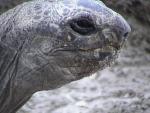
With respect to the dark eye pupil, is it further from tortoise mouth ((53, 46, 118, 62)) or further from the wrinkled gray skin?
tortoise mouth ((53, 46, 118, 62))

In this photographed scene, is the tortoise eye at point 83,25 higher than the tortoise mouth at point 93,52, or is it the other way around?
the tortoise eye at point 83,25

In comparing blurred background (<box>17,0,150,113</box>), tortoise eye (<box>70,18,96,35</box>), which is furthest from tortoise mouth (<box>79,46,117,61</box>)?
blurred background (<box>17,0,150,113</box>)

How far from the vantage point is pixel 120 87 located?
5320mm

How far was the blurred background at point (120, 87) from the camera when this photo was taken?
467 cm

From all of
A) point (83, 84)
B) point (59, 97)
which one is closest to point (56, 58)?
point (59, 97)

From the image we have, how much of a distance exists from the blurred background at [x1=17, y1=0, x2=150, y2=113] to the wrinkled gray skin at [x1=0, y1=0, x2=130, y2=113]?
1.60m

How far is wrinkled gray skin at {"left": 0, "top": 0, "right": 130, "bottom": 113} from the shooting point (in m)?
2.83

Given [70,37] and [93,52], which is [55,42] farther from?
[93,52]

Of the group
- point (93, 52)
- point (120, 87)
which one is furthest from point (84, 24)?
point (120, 87)

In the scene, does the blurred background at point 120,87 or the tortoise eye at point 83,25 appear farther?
the blurred background at point 120,87

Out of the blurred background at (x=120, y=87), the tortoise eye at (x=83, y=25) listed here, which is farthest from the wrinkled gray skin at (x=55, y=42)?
the blurred background at (x=120, y=87)

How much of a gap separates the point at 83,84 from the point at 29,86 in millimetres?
2461

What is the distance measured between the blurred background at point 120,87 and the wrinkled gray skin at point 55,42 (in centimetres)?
160

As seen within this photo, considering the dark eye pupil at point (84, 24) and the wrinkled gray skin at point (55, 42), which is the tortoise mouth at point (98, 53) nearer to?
the wrinkled gray skin at point (55, 42)
